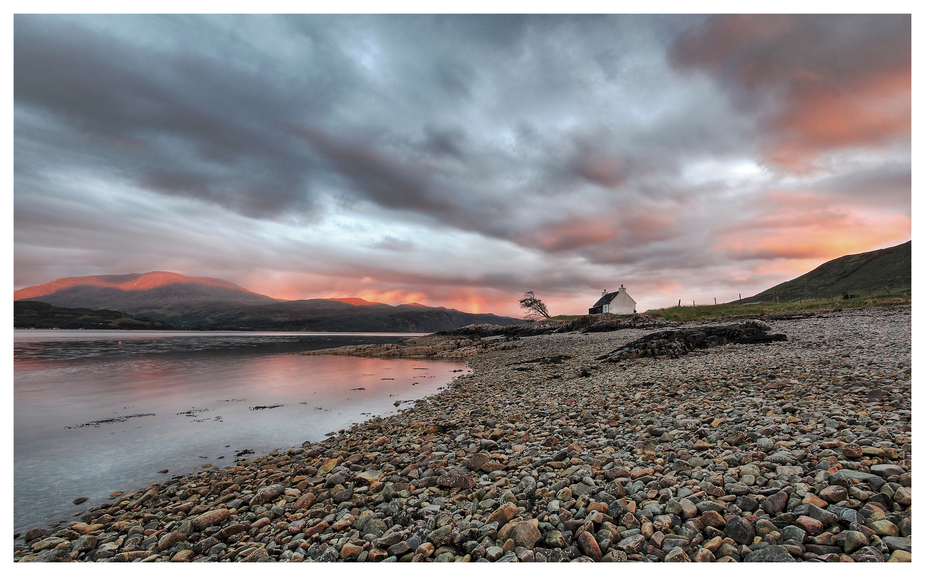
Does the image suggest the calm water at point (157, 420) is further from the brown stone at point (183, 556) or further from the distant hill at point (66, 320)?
the distant hill at point (66, 320)

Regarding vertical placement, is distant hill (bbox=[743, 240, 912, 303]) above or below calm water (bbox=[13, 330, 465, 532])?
above

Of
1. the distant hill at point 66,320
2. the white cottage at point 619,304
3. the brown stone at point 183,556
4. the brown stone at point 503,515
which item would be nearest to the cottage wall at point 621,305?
the white cottage at point 619,304

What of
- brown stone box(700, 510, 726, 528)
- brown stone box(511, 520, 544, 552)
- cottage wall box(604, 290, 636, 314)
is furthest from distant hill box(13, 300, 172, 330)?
brown stone box(700, 510, 726, 528)

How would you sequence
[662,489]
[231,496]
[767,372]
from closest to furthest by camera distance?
[662,489] → [231,496] → [767,372]

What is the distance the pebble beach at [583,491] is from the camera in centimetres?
400

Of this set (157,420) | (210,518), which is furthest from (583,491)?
(157,420)

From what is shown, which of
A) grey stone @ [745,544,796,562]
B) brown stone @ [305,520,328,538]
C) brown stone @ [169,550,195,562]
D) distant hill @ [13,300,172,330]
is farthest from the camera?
distant hill @ [13,300,172,330]

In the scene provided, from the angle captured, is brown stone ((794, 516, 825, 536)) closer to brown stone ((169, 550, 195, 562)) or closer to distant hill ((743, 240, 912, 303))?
brown stone ((169, 550, 195, 562))

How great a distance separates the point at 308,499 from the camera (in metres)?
6.57

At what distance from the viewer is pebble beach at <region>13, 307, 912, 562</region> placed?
13.1ft

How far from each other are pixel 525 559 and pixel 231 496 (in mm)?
6341

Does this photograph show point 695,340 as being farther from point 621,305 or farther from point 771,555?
point 621,305
